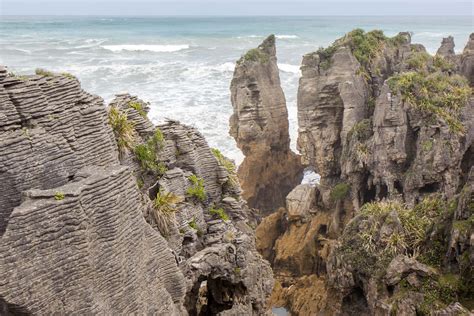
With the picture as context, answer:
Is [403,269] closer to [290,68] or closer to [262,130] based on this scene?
[262,130]

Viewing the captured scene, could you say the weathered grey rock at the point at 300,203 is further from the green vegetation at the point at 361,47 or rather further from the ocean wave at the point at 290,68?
the ocean wave at the point at 290,68

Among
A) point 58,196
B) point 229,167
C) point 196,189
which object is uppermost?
point 58,196

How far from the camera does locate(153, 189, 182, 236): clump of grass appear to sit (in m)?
14.1

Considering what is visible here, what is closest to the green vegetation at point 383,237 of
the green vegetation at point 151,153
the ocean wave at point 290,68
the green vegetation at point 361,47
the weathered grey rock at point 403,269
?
the weathered grey rock at point 403,269

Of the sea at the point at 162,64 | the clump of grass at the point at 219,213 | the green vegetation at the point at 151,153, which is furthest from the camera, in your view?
the sea at the point at 162,64

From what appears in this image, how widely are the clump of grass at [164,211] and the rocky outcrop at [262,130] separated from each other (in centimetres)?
2096

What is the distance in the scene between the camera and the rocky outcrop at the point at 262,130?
3475 cm

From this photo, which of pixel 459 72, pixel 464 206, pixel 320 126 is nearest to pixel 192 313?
pixel 464 206

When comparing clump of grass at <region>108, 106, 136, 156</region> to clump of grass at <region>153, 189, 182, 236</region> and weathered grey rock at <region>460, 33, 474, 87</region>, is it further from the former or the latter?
weathered grey rock at <region>460, 33, 474, 87</region>

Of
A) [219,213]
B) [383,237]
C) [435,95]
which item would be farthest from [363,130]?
[219,213]

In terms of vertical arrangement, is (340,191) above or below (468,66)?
below

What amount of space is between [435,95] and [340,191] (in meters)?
7.49

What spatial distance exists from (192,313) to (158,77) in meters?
60.6

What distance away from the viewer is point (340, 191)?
29.4 m
